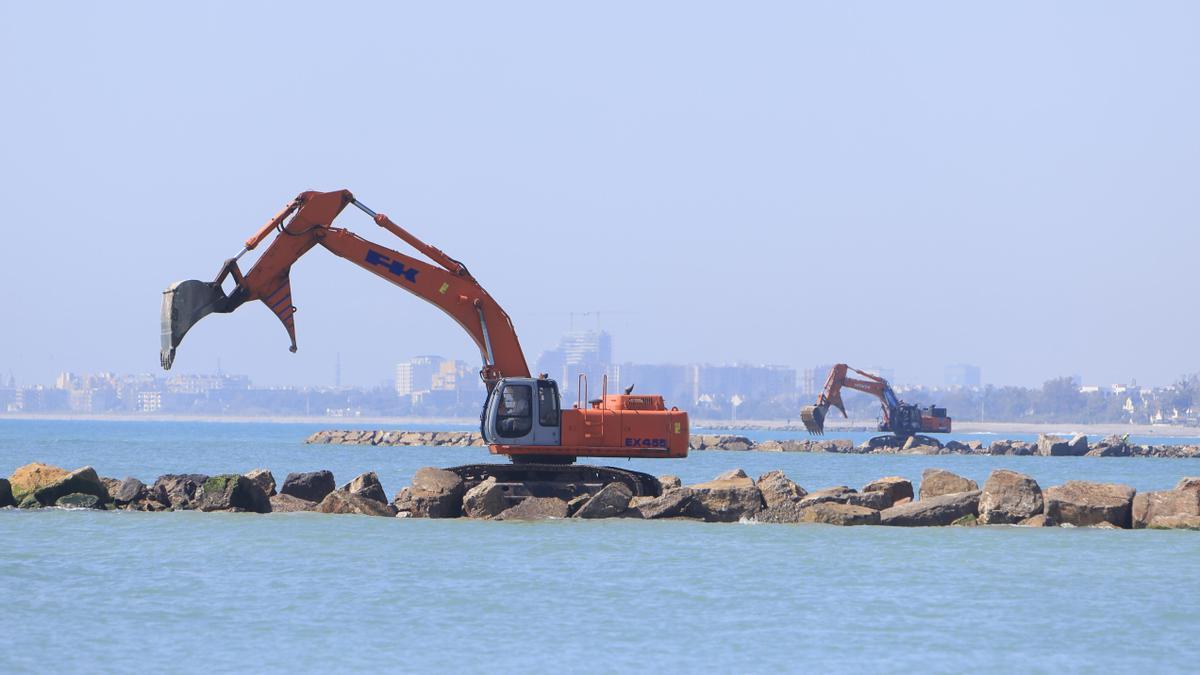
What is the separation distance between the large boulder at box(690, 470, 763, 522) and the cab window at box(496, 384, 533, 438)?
3225 millimetres

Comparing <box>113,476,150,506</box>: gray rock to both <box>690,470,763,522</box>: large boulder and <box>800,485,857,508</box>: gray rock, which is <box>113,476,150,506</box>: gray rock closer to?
<box>690,470,763,522</box>: large boulder

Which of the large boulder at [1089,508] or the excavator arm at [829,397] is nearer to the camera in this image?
the large boulder at [1089,508]

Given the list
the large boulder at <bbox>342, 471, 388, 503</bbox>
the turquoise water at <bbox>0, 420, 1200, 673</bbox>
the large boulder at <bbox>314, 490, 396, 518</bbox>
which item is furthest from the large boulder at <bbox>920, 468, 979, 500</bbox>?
the large boulder at <bbox>342, 471, 388, 503</bbox>

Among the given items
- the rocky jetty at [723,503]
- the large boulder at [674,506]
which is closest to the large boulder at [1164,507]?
the rocky jetty at [723,503]

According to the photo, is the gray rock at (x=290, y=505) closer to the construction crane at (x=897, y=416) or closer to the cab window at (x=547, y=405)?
the cab window at (x=547, y=405)

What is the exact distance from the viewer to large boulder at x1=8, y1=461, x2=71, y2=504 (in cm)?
3138

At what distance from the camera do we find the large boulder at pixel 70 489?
31.2 meters

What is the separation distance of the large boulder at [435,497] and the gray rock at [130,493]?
17.4 feet

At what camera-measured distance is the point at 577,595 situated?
20.8 meters

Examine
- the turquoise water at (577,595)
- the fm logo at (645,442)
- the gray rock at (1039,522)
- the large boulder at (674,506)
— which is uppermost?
the fm logo at (645,442)

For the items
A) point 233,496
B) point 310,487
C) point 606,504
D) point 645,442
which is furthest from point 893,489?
point 233,496

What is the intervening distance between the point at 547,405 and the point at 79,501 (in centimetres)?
907

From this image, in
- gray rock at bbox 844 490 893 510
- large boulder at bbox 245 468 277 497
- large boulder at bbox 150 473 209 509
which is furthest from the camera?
large boulder at bbox 245 468 277 497

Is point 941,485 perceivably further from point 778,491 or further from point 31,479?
point 31,479
